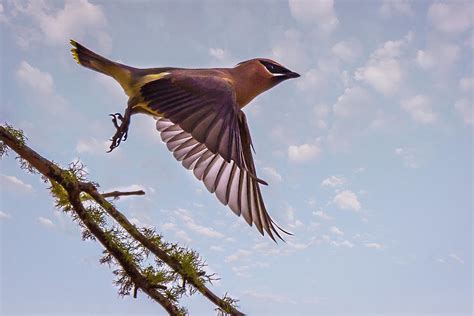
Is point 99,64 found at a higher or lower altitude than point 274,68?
lower

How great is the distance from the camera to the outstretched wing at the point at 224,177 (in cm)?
149

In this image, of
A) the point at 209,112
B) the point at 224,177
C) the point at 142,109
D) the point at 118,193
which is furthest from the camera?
the point at 224,177

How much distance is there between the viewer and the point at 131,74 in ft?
4.45

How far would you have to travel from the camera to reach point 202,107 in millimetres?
1145

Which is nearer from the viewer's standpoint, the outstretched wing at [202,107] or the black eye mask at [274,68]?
the outstretched wing at [202,107]

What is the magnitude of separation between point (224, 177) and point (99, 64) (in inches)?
18.7

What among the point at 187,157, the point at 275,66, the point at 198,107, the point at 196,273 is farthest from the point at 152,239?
the point at 275,66

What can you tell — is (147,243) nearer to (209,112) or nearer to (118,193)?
(118,193)

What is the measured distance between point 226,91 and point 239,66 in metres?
0.27

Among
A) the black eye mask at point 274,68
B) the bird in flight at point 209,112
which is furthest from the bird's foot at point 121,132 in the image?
the black eye mask at point 274,68

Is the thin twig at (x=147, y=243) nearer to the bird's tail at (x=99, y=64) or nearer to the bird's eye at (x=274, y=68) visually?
the bird's tail at (x=99, y=64)

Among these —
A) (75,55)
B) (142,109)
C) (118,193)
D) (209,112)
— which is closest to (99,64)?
(75,55)

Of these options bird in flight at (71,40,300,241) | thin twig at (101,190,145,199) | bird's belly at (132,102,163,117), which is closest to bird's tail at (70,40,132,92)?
bird in flight at (71,40,300,241)

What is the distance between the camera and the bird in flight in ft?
3.60
